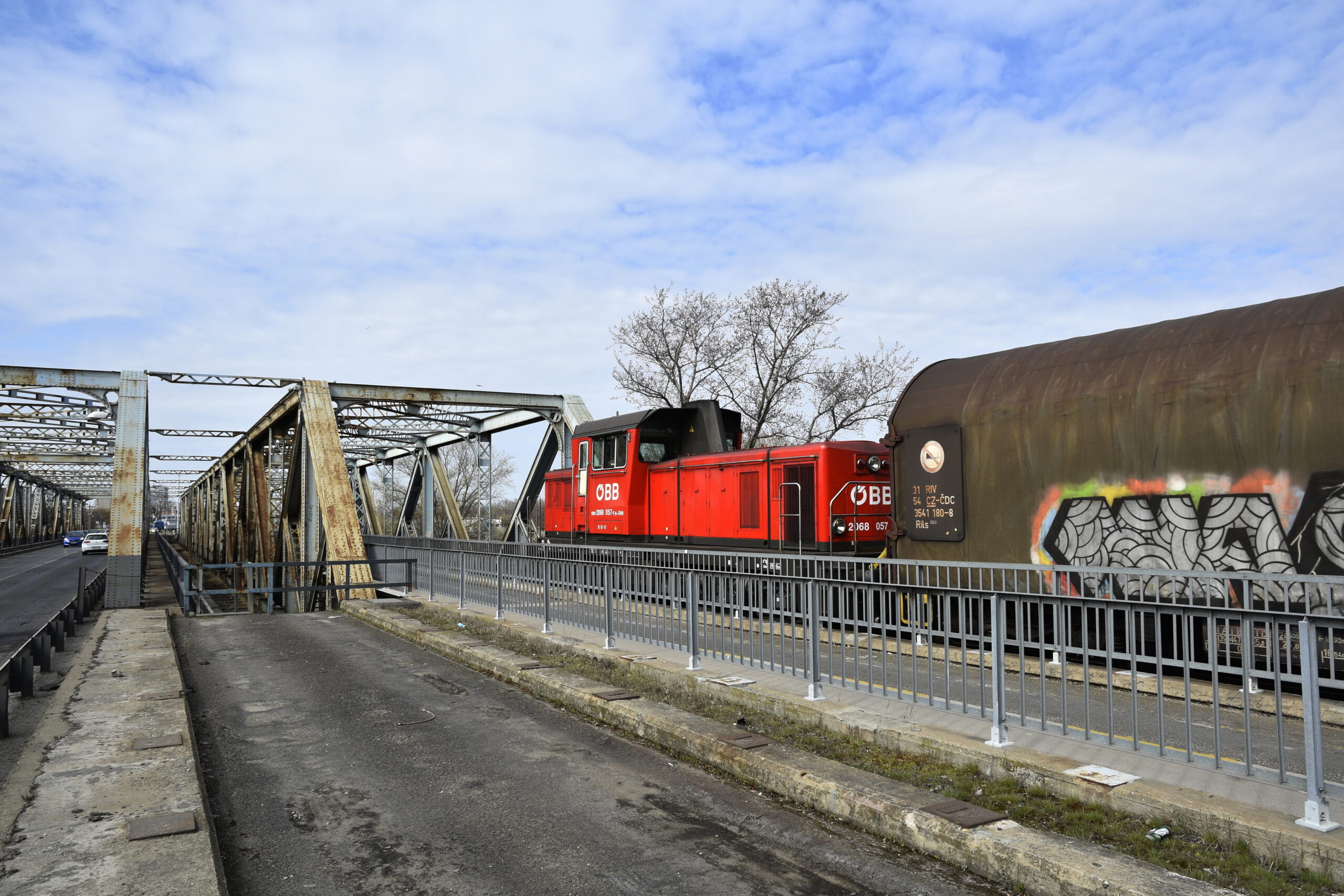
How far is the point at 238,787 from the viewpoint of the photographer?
595 cm

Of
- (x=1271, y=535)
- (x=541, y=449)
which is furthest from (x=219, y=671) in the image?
(x=541, y=449)

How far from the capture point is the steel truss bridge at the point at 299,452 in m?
19.4

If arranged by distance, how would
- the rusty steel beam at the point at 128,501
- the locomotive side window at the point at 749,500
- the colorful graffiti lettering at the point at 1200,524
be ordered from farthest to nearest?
the rusty steel beam at the point at 128,501
the locomotive side window at the point at 749,500
the colorful graffiti lettering at the point at 1200,524

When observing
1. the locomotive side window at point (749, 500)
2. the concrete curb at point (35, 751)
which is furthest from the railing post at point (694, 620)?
the locomotive side window at point (749, 500)

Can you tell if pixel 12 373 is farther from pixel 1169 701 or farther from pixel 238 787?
pixel 1169 701

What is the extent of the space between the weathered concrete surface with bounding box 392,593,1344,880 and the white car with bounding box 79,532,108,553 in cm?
6581

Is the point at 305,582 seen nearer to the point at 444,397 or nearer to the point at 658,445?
the point at 444,397

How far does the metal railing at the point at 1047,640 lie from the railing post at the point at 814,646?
2 cm

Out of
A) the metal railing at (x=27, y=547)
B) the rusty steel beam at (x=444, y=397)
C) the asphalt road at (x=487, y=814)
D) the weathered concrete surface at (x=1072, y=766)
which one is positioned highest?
the rusty steel beam at (x=444, y=397)

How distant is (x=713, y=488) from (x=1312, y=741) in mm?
12720

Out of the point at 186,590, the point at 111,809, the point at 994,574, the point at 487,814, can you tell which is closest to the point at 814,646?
the point at 487,814

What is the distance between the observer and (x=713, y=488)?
55.1 ft

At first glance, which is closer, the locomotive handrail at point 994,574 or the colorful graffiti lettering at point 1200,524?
the locomotive handrail at point 994,574

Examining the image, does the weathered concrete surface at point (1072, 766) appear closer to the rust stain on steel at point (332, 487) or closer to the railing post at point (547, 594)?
the railing post at point (547, 594)
